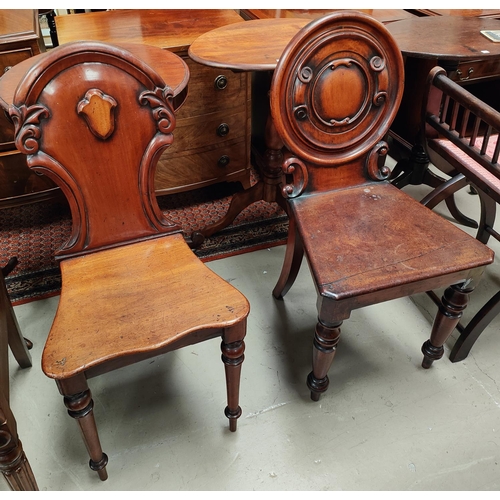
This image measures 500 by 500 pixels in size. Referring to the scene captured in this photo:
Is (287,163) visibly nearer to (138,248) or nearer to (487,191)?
(138,248)

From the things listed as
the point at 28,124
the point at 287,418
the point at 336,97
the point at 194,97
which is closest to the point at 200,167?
the point at 194,97

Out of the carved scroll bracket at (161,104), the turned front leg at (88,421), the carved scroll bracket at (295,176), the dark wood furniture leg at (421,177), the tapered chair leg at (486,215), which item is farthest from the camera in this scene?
the dark wood furniture leg at (421,177)

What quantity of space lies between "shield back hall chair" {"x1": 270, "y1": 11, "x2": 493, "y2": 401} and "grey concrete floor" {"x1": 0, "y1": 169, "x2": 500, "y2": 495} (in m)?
0.15

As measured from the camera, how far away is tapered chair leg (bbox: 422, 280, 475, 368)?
4.86ft

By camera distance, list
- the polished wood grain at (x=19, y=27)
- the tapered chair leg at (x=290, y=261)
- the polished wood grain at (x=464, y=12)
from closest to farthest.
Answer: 1. the tapered chair leg at (x=290, y=261)
2. the polished wood grain at (x=19, y=27)
3. the polished wood grain at (x=464, y=12)

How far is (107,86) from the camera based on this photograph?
1232 mm

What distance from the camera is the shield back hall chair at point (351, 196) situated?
4.38 ft

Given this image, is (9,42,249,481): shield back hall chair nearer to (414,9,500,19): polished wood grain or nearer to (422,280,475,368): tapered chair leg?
(422,280,475,368): tapered chair leg

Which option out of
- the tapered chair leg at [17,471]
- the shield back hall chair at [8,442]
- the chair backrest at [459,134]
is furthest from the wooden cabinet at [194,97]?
the tapered chair leg at [17,471]

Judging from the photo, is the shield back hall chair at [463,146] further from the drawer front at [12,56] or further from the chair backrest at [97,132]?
the drawer front at [12,56]

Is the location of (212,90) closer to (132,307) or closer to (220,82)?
(220,82)

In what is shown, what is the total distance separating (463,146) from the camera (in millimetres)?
1578

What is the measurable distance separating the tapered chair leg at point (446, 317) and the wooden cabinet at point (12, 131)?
1.87 m

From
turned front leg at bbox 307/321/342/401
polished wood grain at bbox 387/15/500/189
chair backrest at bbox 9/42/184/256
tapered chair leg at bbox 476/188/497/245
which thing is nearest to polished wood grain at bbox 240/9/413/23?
polished wood grain at bbox 387/15/500/189
